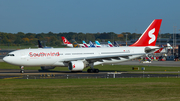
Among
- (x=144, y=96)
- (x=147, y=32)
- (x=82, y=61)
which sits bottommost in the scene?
(x=144, y=96)

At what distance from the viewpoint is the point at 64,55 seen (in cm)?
4672

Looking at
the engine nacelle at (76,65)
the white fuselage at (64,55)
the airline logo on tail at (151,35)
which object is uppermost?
the airline logo on tail at (151,35)

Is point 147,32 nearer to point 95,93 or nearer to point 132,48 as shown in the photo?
point 132,48

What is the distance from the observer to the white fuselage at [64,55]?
44.6m

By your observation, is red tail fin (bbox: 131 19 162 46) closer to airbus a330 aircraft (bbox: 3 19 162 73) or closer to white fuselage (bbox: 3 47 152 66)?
airbus a330 aircraft (bbox: 3 19 162 73)

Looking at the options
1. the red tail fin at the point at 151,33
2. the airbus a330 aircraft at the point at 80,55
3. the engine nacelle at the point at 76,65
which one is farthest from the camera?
the red tail fin at the point at 151,33

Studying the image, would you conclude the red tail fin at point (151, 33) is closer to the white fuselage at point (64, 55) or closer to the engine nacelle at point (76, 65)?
the white fuselage at point (64, 55)

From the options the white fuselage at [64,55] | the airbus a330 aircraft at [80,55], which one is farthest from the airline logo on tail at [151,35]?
the white fuselage at [64,55]

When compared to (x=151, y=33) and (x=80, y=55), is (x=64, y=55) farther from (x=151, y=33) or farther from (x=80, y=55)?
(x=151, y=33)

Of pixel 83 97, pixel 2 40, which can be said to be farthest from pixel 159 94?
pixel 2 40

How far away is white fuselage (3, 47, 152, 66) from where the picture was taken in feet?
146

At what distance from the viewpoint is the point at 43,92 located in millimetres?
24797

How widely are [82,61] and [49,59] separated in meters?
5.39

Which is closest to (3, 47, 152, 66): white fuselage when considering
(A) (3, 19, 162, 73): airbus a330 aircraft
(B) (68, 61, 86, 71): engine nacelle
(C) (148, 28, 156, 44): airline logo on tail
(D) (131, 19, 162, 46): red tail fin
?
(A) (3, 19, 162, 73): airbus a330 aircraft
